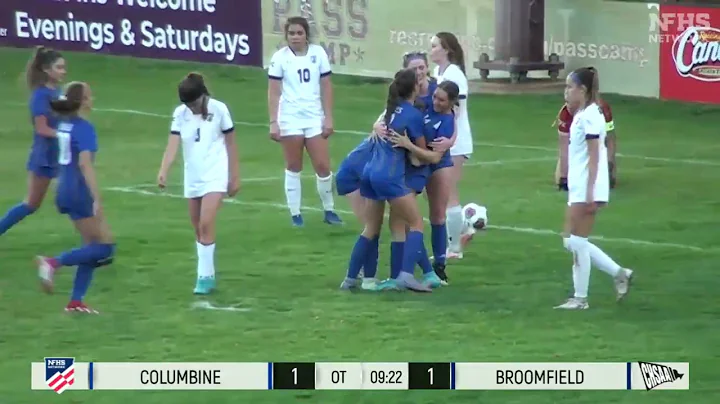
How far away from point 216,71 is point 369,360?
68.0 feet

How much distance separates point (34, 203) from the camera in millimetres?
13445

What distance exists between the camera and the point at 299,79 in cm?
1503

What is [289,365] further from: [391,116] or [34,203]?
[34,203]

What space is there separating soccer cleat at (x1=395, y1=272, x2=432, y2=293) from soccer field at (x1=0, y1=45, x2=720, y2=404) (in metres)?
0.14

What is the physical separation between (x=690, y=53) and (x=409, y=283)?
1425 centimetres

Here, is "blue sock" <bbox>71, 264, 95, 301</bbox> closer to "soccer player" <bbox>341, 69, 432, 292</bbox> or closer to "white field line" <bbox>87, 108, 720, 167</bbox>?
"soccer player" <bbox>341, 69, 432, 292</bbox>

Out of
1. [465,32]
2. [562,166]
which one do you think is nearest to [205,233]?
[562,166]

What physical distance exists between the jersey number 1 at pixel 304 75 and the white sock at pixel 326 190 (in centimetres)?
91

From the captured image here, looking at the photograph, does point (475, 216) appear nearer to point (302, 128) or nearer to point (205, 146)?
point (302, 128)

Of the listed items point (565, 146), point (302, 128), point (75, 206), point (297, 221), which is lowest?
point (297, 221)

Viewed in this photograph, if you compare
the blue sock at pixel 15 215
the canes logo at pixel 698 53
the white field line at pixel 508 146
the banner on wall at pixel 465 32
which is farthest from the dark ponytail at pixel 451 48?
the banner on wall at pixel 465 32

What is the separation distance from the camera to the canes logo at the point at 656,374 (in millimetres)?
9344

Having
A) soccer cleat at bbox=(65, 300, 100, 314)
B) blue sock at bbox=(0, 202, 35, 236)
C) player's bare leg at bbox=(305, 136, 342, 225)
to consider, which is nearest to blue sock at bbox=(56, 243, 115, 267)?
soccer cleat at bbox=(65, 300, 100, 314)

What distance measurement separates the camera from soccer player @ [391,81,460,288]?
11938 mm
